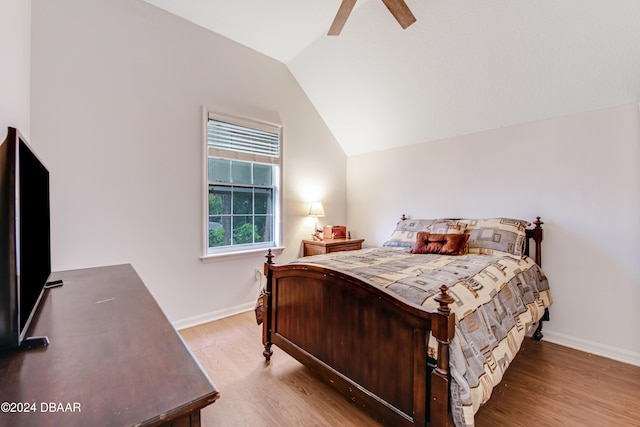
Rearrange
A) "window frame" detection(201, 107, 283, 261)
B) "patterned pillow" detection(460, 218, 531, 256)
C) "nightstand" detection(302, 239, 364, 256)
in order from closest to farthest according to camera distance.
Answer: "patterned pillow" detection(460, 218, 531, 256) < "window frame" detection(201, 107, 283, 261) < "nightstand" detection(302, 239, 364, 256)

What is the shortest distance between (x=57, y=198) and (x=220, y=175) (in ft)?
4.47

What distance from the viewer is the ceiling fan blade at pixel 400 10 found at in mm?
1914

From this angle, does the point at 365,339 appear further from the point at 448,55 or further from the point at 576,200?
the point at 448,55

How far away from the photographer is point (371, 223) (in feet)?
13.6

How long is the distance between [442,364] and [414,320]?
201 mm

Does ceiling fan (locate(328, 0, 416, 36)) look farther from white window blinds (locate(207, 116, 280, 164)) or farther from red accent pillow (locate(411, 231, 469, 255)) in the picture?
red accent pillow (locate(411, 231, 469, 255))

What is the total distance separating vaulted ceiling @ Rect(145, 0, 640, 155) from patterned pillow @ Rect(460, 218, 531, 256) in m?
1.03

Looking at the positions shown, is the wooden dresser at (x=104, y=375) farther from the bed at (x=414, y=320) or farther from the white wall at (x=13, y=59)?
the bed at (x=414, y=320)

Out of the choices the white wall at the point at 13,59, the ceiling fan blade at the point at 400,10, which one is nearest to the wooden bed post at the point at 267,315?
the white wall at the point at 13,59

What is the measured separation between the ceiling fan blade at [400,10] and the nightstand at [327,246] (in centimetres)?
233

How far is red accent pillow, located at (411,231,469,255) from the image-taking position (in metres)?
2.60

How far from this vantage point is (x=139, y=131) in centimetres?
256

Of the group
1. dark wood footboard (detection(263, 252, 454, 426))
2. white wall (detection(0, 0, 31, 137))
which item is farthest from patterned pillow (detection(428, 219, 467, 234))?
white wall (detection(0, 0, 31, 137))

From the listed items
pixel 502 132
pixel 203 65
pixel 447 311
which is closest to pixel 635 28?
pixel 502 132
